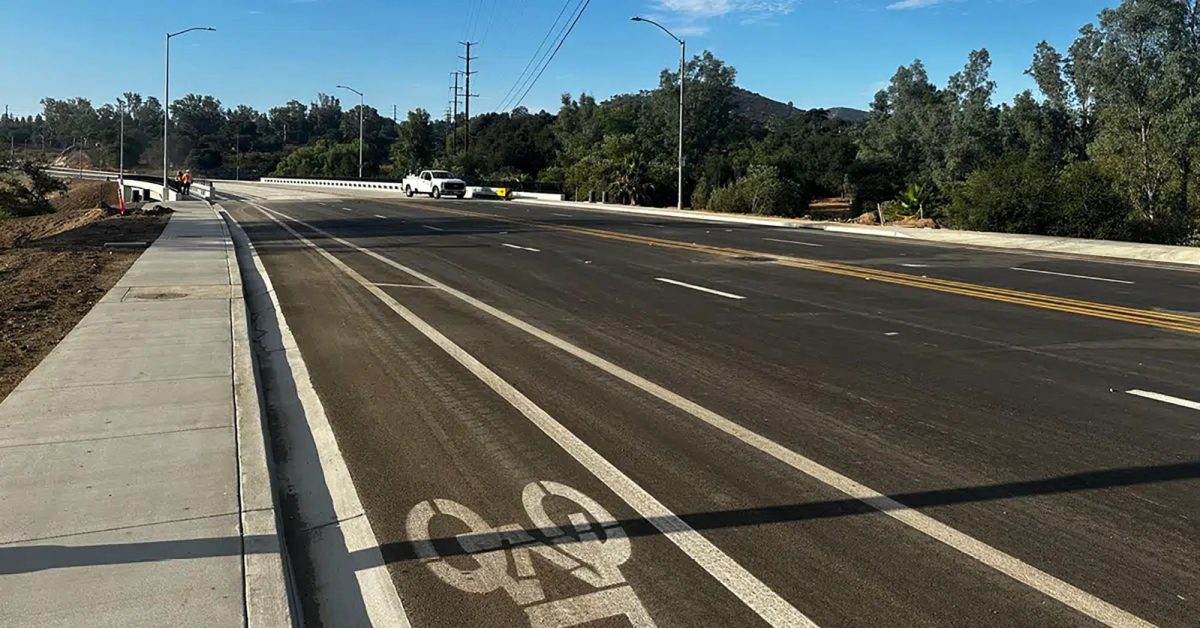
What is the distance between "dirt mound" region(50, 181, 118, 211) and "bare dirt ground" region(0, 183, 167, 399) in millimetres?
40996

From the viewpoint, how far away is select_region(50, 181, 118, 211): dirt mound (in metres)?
68.4

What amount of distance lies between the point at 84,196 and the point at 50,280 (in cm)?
7299

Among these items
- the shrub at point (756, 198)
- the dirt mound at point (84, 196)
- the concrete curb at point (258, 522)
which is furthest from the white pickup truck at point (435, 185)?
the concrete curb at point (258, 522)

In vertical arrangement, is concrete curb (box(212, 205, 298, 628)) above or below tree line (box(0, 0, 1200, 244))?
below

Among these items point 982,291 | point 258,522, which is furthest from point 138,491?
point 982,291

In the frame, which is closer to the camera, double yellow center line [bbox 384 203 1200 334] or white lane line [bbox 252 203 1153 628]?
white lane line [bbox 252 203 1153 628]

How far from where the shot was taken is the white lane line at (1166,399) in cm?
766

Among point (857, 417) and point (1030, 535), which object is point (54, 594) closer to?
point (1030, 535)

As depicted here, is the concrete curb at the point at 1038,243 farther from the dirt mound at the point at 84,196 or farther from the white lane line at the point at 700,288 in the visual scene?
the dirt mound at the point at 84,196

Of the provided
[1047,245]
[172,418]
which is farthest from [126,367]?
[1047,245]

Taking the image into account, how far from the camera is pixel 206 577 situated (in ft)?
Result: 14.0

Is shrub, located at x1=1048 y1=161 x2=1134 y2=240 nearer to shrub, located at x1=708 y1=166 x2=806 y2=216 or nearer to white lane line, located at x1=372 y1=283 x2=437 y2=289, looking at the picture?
shrub, located at x1=708 y1=166 x2=806 y2=216

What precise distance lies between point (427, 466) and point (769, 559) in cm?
242

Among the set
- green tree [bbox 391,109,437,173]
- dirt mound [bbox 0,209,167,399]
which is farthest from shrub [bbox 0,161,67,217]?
green tree [bbox 391,109,437,173]
